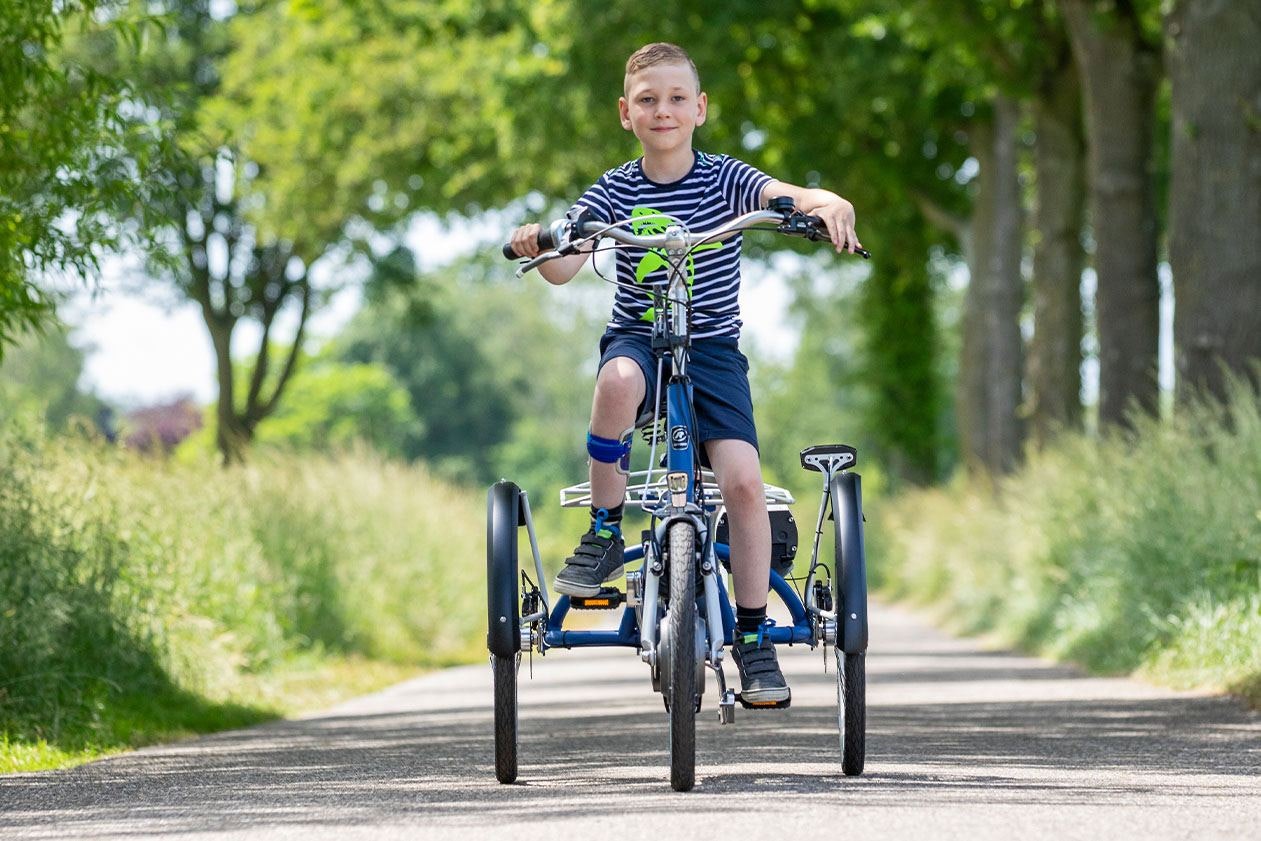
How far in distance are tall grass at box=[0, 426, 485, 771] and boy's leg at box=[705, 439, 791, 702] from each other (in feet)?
12.8

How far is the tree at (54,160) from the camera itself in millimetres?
10727

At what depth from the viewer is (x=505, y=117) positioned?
29.2 m

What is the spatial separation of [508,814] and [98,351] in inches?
4965

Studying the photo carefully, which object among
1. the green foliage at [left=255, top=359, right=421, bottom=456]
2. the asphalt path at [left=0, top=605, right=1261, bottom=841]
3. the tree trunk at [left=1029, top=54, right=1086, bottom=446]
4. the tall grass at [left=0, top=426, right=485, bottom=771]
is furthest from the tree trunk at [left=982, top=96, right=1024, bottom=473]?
the green foliage at [left=255, top=359, right=421, bottom=456]

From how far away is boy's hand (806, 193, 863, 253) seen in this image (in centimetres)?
719

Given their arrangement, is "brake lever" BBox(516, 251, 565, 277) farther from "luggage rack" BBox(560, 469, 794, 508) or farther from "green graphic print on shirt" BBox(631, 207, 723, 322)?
"luggage rack" BBox(560, 469, 794, 508)

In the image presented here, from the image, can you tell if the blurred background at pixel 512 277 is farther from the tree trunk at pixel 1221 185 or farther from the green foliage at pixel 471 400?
the green foliage at pixel 471 400

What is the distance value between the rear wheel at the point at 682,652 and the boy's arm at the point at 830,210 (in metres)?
1.03

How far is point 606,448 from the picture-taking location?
7.42 m

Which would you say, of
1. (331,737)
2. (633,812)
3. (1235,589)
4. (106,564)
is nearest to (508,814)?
(633,812)

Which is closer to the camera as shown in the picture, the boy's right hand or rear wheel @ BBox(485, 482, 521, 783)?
the boy's right hand

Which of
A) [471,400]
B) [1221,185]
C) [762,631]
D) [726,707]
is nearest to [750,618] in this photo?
[762,631]

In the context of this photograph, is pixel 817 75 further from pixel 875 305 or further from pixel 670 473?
pixel 670 473

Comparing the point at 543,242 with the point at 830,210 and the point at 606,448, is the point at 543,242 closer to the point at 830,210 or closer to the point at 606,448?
the point at 606,448
